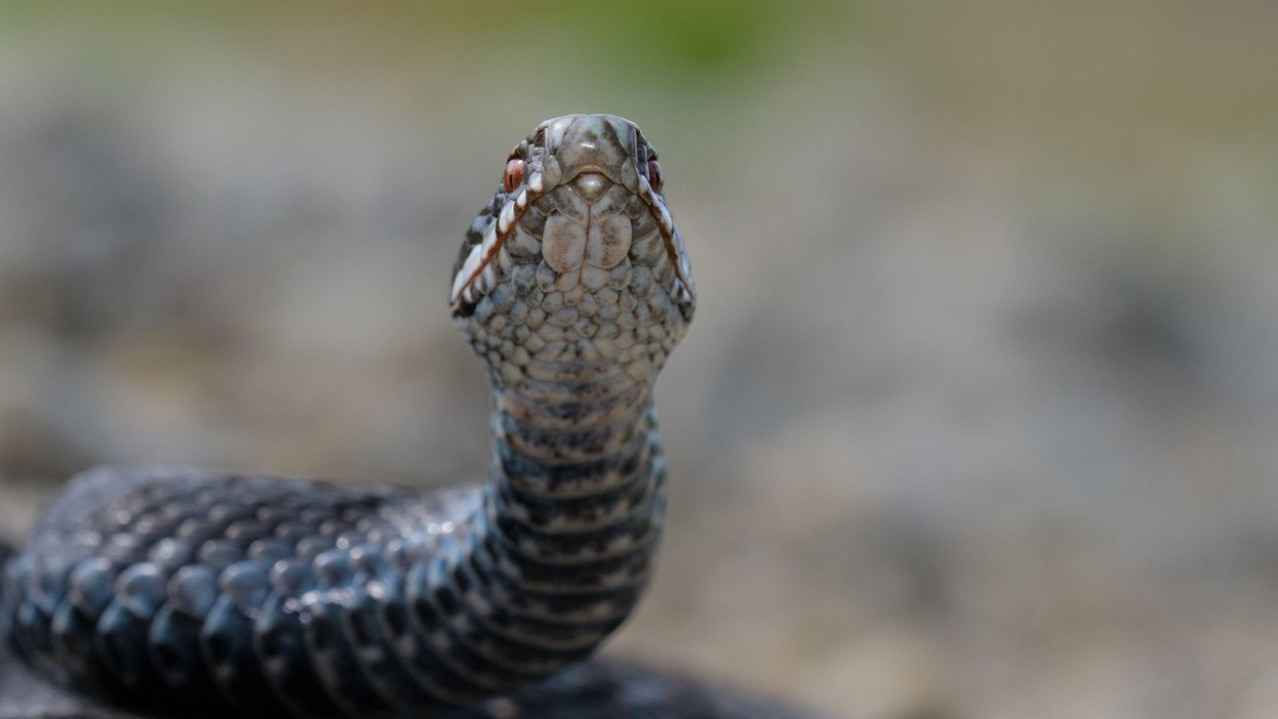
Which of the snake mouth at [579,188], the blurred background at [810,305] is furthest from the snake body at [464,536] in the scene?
the blurred background at [810,305]

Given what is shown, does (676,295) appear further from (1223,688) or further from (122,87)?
(122,87)

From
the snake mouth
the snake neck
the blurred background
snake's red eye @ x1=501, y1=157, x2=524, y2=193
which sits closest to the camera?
the snake mouth

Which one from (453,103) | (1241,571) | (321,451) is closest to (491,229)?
(1241,571)

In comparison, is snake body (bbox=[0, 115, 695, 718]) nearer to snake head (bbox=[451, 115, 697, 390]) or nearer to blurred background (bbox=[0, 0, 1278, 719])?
snake head (bbox=[451, 115, 697, 390])

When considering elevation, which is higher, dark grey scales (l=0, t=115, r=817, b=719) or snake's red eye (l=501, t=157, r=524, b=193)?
snake's red eye (l=501, t=157, r=524, b=193)

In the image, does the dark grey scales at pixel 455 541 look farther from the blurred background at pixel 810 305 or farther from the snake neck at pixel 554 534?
the blurred background at pixel 810 305

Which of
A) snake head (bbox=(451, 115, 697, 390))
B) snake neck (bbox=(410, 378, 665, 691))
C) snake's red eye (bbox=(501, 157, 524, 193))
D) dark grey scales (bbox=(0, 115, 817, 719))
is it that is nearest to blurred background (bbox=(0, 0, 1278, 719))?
dark grey scales (bbox=(0, 115, 817, 719))

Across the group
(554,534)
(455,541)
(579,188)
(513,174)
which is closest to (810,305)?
(455,541)
